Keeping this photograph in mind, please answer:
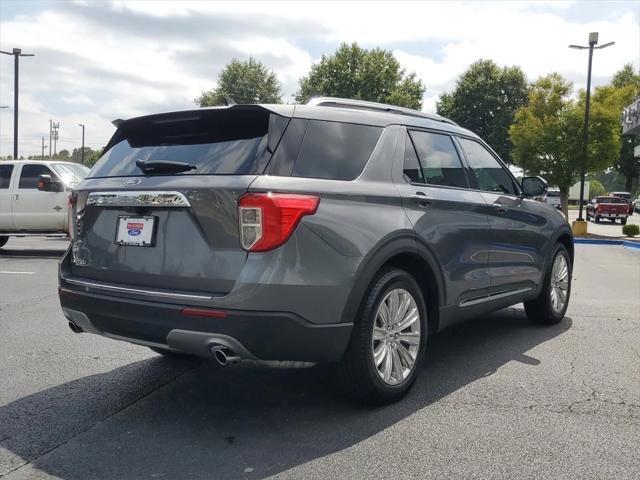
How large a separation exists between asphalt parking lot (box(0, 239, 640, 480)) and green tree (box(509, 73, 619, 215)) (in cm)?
2291

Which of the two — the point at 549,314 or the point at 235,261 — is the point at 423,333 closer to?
the point at 235,261

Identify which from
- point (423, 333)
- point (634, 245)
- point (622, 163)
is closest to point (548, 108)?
point (634, 245)

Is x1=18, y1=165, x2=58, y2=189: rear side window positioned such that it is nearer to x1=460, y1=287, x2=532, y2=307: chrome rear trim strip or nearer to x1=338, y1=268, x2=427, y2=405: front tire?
x1=460, y1=287, x2=532, y2=307: chrome rear trim strip

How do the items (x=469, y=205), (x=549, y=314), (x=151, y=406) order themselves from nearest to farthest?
1. (x=151, y=406)
2. (x=469, y=205)
3. (x=549, y=314)

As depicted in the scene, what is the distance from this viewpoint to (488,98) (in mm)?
51500

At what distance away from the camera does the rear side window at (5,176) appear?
13.1 metres

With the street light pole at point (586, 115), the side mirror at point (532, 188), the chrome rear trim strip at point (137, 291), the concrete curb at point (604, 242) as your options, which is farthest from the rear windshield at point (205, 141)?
the street light pole at point (586, 115)

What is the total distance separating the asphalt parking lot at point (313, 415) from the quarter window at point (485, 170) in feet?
4.44

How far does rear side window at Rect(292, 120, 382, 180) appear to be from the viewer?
350cm

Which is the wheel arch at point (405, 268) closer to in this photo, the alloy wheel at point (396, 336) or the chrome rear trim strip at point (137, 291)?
the alloy wheel at point (396, 336)

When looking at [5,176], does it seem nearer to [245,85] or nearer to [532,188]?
[532,188]

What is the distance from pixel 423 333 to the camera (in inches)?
162

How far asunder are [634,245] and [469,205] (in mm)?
16794

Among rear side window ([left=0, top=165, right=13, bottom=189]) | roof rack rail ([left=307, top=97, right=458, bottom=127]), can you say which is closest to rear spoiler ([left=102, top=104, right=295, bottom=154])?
roof rack rail ([left=307, top=97, right=458, bottom=127])
